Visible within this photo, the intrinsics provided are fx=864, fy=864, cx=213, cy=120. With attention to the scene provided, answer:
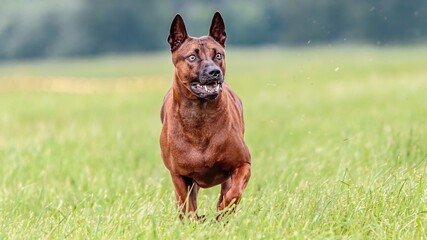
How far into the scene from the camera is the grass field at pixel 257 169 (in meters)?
5.48

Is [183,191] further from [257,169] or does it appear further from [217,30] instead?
[257,169]

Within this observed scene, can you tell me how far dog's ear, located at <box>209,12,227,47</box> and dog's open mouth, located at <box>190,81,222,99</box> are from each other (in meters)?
0.51

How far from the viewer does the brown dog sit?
18.9 ft

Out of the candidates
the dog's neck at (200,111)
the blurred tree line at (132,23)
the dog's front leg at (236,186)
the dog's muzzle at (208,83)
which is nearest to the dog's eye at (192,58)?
the dog's muzzle at (208,83)

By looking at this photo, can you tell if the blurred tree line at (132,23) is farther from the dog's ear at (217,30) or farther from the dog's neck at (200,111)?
the dog's neck at (200,111)

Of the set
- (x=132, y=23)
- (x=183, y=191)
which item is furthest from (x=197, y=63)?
(x=132, y=23)

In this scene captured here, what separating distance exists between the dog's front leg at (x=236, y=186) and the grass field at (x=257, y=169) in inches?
6.9

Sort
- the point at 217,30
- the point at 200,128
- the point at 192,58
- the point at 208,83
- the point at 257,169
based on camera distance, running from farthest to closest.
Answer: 1. the point at 257,169
2. the point at 217,30
3. the point at 200,128
4. the point at 192,58
5. the point at 208,83

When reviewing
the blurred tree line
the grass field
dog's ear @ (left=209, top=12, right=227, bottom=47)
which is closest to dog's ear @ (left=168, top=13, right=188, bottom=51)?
dog's ear @ (left=209, top=12, right=227, bottom=47)

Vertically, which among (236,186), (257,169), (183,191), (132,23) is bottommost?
(132,23)

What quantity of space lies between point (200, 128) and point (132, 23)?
43562 millimetres

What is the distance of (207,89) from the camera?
5680mm

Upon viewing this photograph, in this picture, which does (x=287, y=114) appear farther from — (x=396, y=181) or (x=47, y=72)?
(x=47, y=72)

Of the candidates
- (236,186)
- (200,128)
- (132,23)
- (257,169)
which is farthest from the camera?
(132,23)
